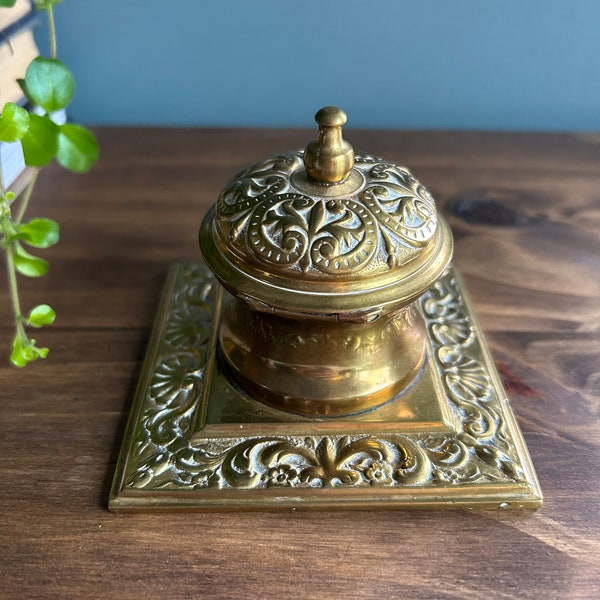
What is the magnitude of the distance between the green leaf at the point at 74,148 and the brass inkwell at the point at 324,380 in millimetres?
123

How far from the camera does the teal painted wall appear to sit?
41.1 inches

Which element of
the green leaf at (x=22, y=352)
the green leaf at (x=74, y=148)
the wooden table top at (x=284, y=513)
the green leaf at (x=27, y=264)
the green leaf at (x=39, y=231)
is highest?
the green leaf at (x=74, y=148)

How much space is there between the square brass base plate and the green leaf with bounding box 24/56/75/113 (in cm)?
27

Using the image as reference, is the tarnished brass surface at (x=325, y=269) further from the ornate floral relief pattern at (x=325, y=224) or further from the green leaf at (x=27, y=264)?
the green leaf at (x=27, y=264)

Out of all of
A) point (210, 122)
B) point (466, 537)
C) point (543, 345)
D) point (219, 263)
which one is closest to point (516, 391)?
point (543, 345)

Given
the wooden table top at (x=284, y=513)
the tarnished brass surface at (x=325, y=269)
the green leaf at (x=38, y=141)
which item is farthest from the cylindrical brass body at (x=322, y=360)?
the green leaf at (x=38, y=141)

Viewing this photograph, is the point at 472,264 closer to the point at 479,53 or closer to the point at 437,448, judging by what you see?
the point at 437,448

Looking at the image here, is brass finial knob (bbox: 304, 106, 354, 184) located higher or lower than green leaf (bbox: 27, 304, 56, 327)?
higher

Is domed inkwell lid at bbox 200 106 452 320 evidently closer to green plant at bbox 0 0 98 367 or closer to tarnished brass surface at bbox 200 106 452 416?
tarnished brass surface at bbox 200 106 452 416

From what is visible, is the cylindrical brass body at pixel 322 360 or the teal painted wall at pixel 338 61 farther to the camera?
the teal painted wall at pixel 338 61

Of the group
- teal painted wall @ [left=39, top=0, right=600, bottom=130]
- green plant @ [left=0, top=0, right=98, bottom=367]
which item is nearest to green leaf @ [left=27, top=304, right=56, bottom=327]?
green plant @ [left=0, top=0, right=98, bottom=367]

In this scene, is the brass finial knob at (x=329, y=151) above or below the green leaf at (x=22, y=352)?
above

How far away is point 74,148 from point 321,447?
35cm

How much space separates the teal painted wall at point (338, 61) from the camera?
1.04 meters
